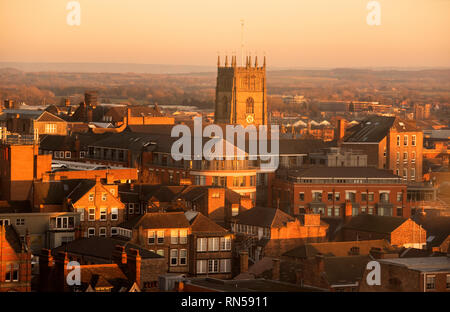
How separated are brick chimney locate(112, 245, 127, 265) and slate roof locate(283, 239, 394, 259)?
11.5 metres

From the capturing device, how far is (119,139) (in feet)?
439

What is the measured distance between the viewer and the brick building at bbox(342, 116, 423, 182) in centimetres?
13412

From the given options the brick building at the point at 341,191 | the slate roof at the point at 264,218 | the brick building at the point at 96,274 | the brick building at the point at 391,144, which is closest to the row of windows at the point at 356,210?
the brick building at the point at 341,191

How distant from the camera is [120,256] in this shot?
229 ft

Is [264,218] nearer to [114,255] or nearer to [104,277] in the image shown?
[114,255]

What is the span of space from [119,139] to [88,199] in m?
48.5

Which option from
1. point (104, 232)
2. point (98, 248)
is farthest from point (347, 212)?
point (98, 248)

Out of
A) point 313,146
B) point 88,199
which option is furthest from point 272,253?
point 313,146

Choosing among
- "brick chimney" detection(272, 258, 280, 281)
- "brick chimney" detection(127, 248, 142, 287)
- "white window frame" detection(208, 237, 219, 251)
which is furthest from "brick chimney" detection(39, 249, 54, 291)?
"white window frame" detection(208, 237, 219, 251)

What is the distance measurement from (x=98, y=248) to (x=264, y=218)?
620 inches

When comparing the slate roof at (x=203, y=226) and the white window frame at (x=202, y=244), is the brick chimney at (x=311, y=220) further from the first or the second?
the white window frame at (x=202, y=244)

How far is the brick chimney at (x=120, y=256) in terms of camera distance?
228ft

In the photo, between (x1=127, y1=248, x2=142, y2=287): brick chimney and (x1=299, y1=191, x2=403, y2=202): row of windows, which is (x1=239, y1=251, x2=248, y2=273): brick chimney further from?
(x1=299, y1=191, x2=403, y2=202): row of windows

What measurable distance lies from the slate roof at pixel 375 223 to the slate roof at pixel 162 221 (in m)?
14.9
